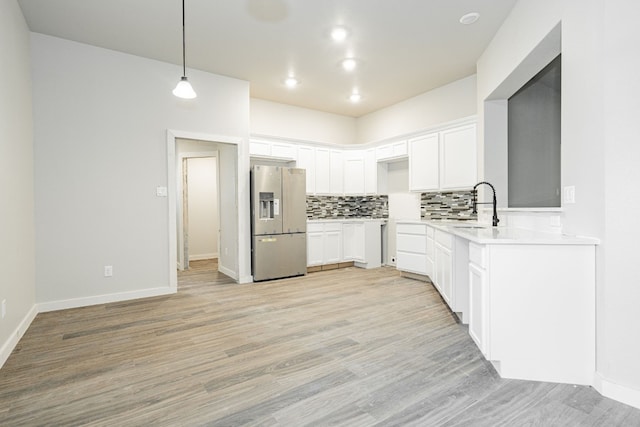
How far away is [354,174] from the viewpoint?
630 cm

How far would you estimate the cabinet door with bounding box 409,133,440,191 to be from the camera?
4957 mm

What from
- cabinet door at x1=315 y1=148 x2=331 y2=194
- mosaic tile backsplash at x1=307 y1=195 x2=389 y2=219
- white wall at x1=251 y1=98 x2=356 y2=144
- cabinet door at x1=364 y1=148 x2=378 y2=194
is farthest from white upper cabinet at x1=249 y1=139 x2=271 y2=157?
cabinet door at x1=364 y1=148 x2=378 y2=194

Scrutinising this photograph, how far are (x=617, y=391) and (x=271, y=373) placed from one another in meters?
2.00

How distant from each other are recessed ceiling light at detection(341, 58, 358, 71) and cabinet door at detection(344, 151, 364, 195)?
1974 millimetres

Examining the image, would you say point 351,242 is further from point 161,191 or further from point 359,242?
point 161,191

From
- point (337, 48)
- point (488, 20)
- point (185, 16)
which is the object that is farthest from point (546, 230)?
point (185, 16)

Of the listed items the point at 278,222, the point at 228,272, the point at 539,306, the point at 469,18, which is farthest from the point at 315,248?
the point at 539,306

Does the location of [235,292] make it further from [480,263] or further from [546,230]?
[546,230]

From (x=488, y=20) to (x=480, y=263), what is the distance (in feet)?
8.50

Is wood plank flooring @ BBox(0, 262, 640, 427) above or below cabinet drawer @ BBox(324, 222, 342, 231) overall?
below

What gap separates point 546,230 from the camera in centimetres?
263

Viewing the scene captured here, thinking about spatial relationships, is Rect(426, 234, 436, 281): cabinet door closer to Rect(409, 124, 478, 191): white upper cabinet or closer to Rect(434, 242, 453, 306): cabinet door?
Rect(434, 242, 453, 306): cabinet door

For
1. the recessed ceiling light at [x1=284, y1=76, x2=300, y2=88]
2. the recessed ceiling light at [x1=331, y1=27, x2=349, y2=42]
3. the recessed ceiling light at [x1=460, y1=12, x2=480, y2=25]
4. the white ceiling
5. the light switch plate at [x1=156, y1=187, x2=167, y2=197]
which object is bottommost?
the light switch plate at [x1=156, y1=187, x2=167, y2=197]

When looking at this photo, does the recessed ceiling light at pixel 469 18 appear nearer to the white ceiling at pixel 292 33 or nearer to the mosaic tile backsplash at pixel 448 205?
the white ceiling at pixel 292 33
